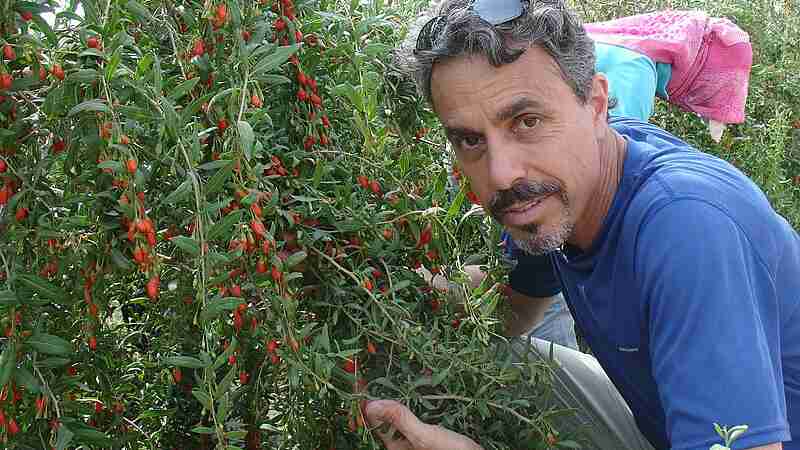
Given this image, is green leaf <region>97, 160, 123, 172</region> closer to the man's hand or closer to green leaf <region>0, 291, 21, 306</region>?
green leaf <region>0, 291, 21, 306</region>

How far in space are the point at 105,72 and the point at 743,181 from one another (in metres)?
1.14

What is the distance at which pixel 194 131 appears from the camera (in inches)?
53.9

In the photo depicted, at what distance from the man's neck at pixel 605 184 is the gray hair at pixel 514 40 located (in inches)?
4.8

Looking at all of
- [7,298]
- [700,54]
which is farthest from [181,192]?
[700,54]

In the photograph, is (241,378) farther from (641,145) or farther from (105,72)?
(641,145)

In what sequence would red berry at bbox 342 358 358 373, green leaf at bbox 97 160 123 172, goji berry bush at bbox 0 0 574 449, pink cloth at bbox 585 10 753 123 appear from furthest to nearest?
1. pink cloth at bbox 585 10 753 123
2. red berry at bbox 342 358 358 373
3. goji berry bush at bbox 0 0 574 449
4. green leaf at bbox 97 160 123 172

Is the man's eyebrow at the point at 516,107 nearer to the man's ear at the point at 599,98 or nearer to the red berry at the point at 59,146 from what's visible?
the man's ear at the point at 599,98

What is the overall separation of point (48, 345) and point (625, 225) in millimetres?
1037

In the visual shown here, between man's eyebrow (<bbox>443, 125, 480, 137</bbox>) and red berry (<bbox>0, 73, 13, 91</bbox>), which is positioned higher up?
red berry (<bbox>0, 73, 13, 91</bbox>)

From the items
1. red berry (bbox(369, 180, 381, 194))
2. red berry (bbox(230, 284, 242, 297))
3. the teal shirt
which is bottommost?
the teal shirt

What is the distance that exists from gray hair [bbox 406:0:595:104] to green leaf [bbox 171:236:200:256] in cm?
69

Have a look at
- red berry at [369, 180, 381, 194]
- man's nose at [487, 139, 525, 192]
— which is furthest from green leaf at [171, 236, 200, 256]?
man's nose at [487, 139, 525, 192]

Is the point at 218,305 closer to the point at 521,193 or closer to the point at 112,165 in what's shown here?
the point at 112,165

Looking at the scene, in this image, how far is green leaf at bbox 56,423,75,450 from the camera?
1356mm
